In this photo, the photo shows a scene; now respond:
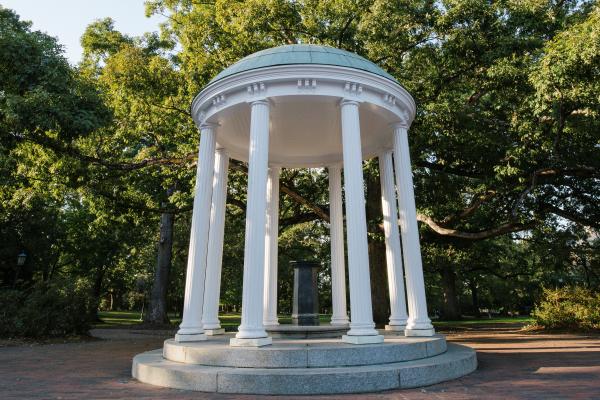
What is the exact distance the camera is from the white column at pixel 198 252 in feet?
34.7

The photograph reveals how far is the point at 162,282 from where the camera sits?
2798 cm

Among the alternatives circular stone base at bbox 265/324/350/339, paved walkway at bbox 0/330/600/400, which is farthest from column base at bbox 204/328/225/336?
paved walkway at bbox 0/330/600/400

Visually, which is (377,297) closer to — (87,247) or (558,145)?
(558,145)

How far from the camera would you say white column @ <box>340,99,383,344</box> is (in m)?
9.20

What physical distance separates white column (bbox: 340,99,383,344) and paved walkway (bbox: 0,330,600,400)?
1.92m

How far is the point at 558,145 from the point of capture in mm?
15703

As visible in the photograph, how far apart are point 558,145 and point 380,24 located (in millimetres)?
8604

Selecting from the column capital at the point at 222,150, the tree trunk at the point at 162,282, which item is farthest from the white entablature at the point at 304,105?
the tree trunk at the point at 162,282

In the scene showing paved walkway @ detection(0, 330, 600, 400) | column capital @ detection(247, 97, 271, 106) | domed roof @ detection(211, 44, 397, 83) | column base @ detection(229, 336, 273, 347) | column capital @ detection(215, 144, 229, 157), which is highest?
domed roof @ detection(211, 44, 397, 83)

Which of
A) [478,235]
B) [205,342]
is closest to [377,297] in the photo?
[478,235]

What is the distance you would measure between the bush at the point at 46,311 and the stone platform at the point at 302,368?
41.6 ft

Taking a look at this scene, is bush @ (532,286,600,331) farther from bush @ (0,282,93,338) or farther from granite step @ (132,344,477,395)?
bush @ (0,282,93,338)

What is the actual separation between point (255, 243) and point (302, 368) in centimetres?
295

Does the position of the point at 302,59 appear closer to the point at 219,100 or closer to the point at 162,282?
the point at 219,100
